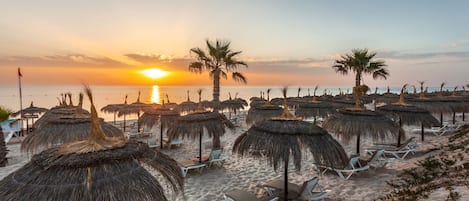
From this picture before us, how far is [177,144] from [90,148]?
10.4 metres

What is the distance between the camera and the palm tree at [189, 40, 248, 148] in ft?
38.7

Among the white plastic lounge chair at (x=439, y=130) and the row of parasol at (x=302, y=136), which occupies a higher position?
the row of parasol at (x=302, y=136)

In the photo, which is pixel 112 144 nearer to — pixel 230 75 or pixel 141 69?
pixel 230 75

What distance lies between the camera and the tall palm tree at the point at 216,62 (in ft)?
38.7

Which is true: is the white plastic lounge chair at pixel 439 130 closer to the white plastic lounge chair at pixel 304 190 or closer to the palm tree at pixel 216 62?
the palm tree at pixel 216 62

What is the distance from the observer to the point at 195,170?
9.10 metres

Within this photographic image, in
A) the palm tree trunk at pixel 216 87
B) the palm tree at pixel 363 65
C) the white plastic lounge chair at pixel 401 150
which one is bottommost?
the white plastic lounge chair at pixel 401 150

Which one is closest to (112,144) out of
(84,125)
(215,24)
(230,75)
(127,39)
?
(84,125)

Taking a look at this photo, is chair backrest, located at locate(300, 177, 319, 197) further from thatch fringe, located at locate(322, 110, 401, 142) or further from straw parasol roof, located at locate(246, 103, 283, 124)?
straw parasol roof, located at locate(246, 103, 283, 124)

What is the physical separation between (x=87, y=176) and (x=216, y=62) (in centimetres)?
962

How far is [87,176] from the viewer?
298 centimetres

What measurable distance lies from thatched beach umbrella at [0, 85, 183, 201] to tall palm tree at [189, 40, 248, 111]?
8.62 m

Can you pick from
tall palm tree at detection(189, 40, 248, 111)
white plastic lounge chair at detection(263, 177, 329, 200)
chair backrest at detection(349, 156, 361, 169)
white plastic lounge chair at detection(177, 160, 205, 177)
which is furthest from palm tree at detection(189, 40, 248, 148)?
chair backrest at detection(349, 156, 361, 169)

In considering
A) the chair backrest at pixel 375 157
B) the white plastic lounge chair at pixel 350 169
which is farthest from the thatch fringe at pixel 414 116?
the white plastic lounge chair at pixel 350 169
